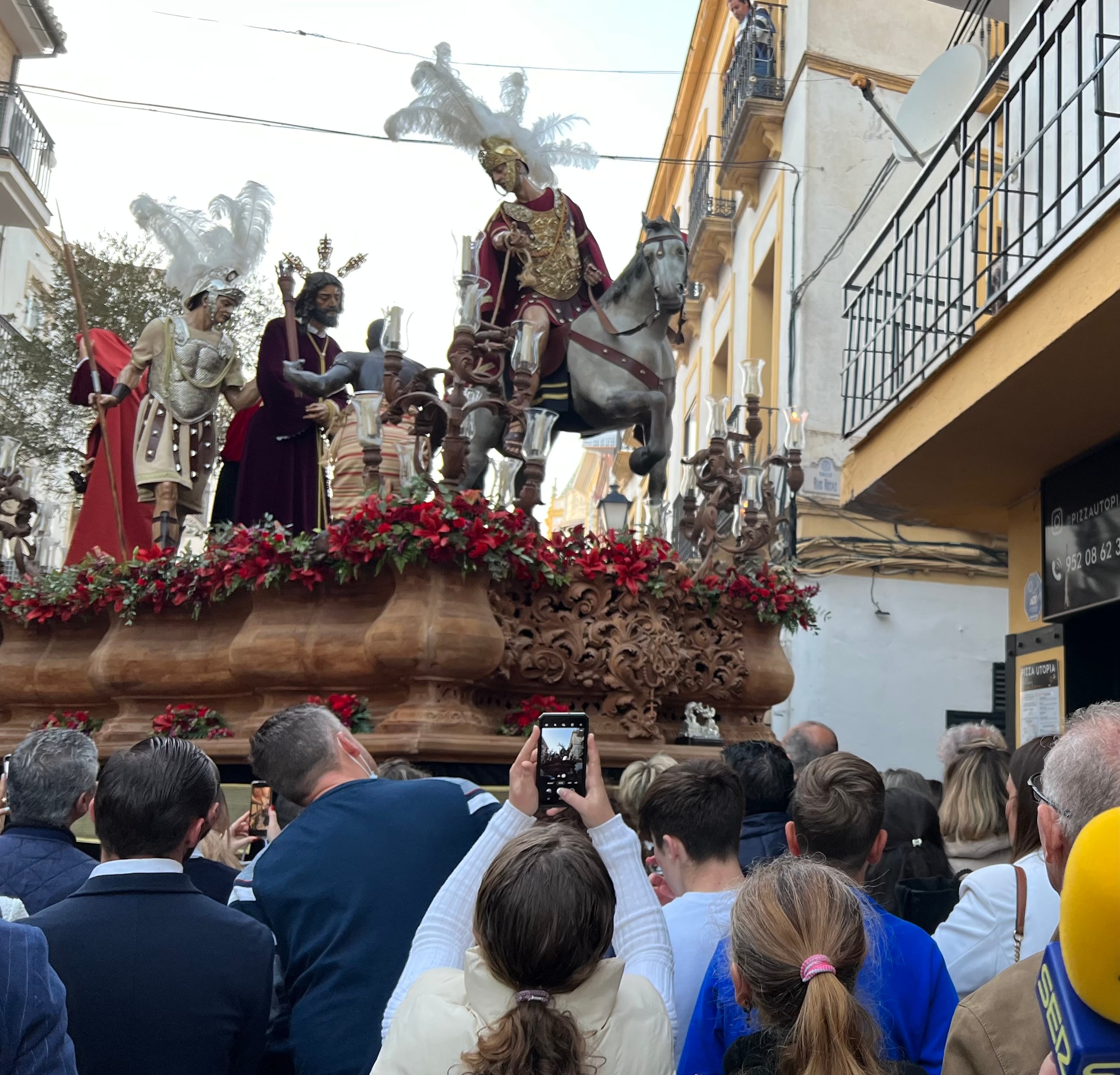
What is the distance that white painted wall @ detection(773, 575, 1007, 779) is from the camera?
1440 centimetres

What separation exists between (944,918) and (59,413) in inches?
768

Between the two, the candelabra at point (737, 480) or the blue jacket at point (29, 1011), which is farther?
the candelabra at point (737, 480)

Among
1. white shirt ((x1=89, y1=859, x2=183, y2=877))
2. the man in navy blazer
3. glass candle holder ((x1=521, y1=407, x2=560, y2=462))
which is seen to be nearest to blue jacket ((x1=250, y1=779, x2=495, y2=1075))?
the man in navy blazer

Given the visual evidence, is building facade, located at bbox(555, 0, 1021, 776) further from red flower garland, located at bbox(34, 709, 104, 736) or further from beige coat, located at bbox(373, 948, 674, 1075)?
beige coat, located at bbox(373, 948, 674, 1075)

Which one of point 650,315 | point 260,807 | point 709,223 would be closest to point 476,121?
point 650,315

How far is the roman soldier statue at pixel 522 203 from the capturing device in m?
8.75

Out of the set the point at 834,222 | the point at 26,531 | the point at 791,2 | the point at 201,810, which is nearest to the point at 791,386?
the point at 834,222

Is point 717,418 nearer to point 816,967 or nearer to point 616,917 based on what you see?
point 616,917

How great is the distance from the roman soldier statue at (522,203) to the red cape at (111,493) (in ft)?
10.7

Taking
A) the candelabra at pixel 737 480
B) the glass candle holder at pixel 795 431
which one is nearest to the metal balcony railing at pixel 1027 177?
the glass candle holder at pixel 795 431

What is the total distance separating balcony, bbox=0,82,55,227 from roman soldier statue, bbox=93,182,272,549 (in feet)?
41.0

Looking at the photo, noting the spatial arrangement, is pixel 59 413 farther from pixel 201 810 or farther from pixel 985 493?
pixel 201 810

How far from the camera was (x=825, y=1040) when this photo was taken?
6.07 feet

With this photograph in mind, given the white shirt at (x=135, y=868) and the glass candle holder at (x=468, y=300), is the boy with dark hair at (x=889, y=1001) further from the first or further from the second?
the glass candle holder at (x=468, y=300)
